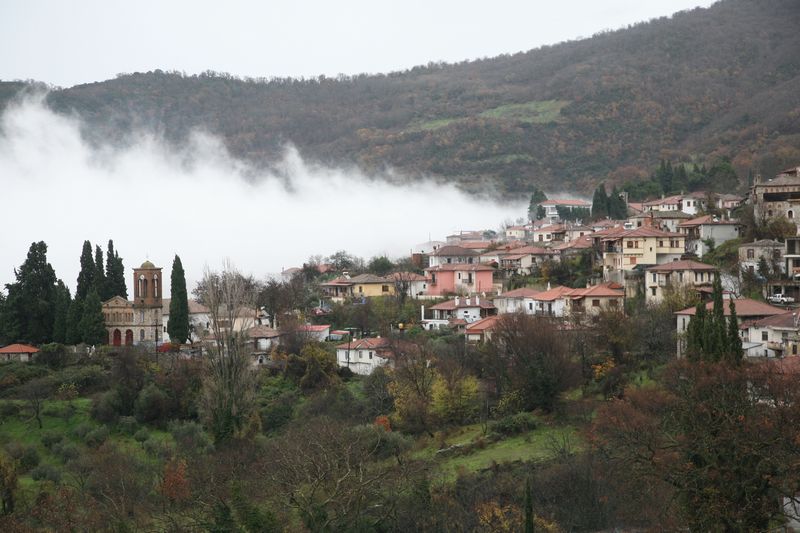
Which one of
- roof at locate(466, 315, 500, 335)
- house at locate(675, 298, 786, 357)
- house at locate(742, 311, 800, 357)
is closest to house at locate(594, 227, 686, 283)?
roof at locate(466, 315, 500, 335)

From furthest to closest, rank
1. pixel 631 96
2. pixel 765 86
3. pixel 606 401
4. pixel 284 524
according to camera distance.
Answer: pixel 631 96
pixel 765 86
pixel 606 401
pixel 284 524

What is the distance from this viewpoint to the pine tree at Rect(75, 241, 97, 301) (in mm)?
54656

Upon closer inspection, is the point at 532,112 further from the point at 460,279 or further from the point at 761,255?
the point at 761,255

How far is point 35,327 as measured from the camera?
51031mm

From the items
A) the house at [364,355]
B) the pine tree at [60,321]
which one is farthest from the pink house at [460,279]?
the pine tree at [60,321]

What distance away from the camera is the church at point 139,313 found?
54.8m

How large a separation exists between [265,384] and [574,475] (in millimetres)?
19195

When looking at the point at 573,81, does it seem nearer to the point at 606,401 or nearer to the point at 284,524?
the point at 606,401

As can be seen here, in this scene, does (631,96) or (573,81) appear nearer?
(631,96)

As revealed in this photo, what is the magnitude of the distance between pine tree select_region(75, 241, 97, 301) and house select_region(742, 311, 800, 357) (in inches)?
1338

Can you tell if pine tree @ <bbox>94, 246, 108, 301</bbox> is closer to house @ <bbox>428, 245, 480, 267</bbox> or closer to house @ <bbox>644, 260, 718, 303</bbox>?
house @ <bbox>428, 245, 480, 267</bbox>

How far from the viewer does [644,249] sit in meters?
53.6

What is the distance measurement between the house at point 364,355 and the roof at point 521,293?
9081mm

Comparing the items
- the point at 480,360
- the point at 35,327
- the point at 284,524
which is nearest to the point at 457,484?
the point at 284,524
